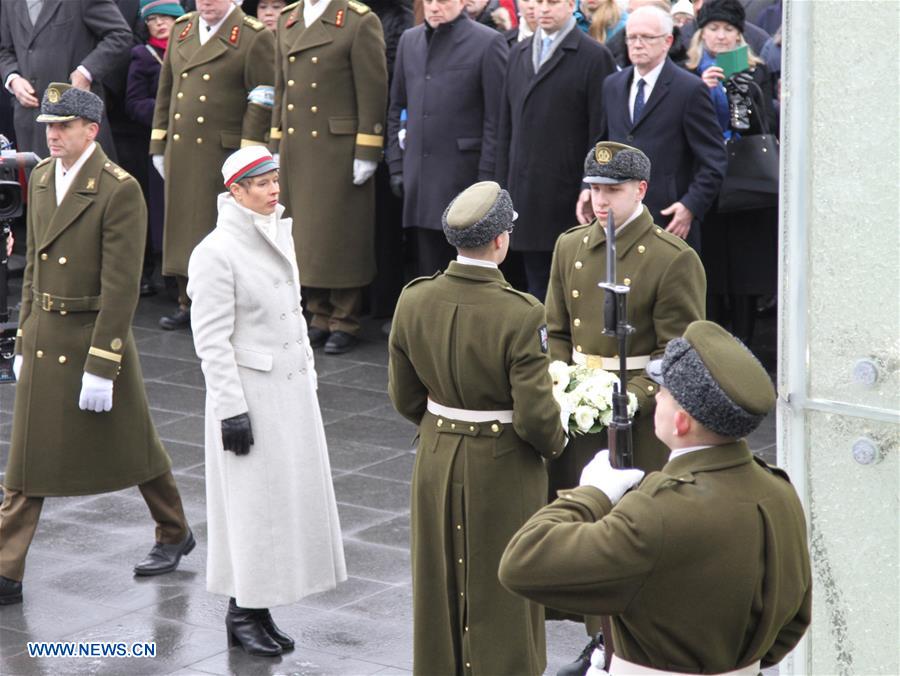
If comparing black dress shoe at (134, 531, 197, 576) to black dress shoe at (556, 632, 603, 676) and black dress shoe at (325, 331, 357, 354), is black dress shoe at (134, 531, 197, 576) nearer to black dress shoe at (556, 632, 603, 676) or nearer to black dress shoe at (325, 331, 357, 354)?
black dress shoe at (556, 632, 603, 676)

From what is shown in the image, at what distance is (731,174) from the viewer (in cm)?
920

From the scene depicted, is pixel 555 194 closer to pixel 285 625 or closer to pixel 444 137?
pixel 444 137

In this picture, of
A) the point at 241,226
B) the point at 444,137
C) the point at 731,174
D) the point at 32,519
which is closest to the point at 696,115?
the point at 731,174

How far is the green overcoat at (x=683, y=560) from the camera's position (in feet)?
11.0

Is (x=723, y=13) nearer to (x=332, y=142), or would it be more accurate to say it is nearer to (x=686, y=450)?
(x=332, y=142)

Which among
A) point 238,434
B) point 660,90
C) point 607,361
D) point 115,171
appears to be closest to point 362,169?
point 660,90

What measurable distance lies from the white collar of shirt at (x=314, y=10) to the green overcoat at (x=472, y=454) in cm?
529

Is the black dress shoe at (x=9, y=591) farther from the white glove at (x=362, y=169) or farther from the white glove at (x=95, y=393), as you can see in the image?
the white glove at (x=362, y=169)

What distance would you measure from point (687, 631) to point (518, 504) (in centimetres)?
193

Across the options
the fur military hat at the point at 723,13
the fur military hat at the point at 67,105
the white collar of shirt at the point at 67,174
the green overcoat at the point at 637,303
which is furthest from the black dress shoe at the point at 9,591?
the fur military hat at the point at 723,13

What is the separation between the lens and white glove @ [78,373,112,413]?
656cm

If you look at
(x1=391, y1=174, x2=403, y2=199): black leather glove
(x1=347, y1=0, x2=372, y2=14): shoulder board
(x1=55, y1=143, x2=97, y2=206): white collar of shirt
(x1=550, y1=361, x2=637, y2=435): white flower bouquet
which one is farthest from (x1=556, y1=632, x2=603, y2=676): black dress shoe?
(x1=347, y1=0, x2=372, y2=14): shoulder board

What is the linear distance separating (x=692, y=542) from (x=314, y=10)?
24.5 ft

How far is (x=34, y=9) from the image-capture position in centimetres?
1144
